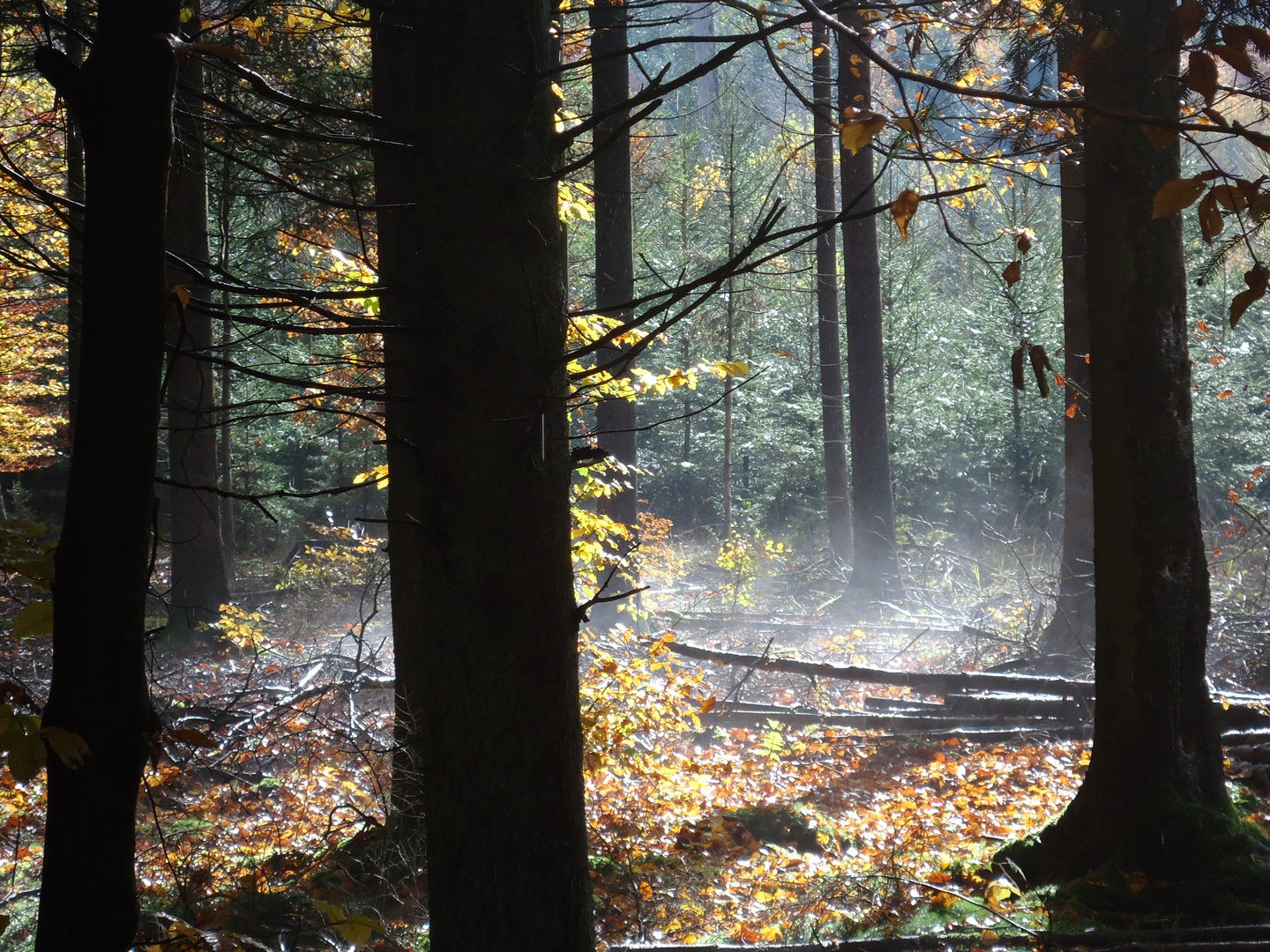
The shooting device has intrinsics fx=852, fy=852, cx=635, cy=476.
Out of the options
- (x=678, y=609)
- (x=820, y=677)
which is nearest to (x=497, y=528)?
(x=820, y=677)

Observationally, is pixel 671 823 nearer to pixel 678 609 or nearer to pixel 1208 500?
pixel 678 609

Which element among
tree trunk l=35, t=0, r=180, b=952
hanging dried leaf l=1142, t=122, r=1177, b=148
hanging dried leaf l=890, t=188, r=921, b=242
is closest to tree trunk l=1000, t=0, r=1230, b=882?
hanging dried leaf l=1142, t=122, r=1177, b=148

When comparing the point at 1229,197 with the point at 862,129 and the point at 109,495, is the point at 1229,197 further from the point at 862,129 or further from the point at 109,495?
the point at 109,495

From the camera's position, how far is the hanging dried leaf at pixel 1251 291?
5.40 feet

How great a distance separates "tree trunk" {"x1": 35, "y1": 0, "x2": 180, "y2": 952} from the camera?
162 centimetres

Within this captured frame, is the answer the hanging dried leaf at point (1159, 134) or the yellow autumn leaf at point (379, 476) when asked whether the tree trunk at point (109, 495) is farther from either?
the hanging dried leaf at point (1159, 134)

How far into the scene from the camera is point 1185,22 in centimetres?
178

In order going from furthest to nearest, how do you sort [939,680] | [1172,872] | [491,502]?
[939,680] → [1172,872] → [491,502]

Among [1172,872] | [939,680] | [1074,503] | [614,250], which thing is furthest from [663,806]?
[614,250]

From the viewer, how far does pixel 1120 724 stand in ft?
13.6

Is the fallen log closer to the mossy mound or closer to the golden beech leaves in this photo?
the mossy mound

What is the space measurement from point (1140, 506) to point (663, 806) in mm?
3744

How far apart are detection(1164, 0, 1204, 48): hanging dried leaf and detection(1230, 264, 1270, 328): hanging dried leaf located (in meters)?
0.50

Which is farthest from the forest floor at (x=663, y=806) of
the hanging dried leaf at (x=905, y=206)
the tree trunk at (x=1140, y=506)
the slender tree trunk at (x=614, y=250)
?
the slender tree trunk at (x=614, y=250)
